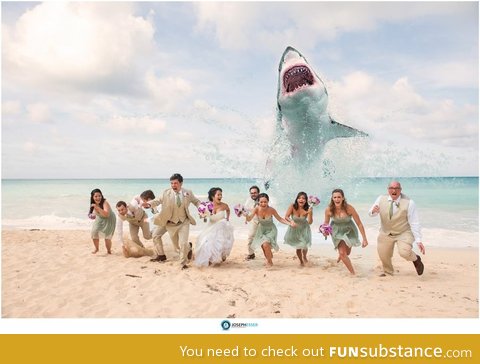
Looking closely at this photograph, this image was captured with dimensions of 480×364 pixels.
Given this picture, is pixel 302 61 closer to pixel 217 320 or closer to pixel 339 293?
pixel 339 293

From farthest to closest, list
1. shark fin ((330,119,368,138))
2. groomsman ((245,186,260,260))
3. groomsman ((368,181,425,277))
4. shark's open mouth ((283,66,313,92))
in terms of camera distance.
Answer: shark fin ((330,119,368,138)) → shark's open mouth ((283,66,313,92)) → groomsman ((245,186,260,260)) → groomsman ((368,181,425,277))

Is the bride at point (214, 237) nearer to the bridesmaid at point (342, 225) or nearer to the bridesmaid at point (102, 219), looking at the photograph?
the bridesmaid at point (342, 225)

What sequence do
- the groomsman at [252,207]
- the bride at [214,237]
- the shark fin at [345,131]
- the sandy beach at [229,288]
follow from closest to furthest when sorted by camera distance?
the sandy beach at [229,288] → the bride at [214,237] → the groomsman at [252,207] → the shark fin at [345,131]

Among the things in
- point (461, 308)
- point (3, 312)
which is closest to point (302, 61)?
point (461, 308)

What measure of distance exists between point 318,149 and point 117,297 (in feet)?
29.9

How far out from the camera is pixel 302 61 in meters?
10.9

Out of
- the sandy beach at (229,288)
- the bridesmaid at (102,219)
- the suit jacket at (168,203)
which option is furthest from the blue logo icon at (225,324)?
the bridesmaid at (102,219)

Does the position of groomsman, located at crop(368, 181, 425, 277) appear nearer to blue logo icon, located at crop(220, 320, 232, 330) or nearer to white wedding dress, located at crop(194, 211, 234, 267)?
white wedding dress, located at crop(194, 211, 234, 267)

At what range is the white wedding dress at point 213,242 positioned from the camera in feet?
23.8

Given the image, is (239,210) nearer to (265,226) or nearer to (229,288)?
(265,226)

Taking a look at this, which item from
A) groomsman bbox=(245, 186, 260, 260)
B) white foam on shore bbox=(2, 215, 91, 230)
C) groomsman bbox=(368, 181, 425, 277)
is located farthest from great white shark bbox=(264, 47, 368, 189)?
white foam on shore bbox=(2, 215, 91, 230)

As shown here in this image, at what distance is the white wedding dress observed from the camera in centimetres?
726

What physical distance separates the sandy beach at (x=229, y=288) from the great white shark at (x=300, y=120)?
4.85m

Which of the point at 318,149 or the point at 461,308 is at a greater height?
the point at 318,149
